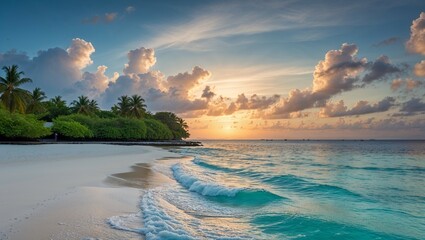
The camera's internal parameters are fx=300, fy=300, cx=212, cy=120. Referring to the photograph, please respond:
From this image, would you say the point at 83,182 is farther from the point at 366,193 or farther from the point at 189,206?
the point at 366,193

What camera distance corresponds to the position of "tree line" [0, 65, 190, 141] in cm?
4343

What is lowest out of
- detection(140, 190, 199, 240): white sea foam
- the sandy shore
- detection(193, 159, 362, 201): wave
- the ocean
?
detection(193, 159, 362, 201): wave

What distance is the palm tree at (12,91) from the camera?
47.2 m

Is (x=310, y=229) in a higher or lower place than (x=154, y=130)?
lower

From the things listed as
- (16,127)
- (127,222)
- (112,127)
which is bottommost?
(127,222)

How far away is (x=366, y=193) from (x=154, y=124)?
8049 cm

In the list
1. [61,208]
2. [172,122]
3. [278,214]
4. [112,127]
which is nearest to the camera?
[61,208]

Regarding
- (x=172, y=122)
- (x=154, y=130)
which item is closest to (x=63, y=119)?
(x=154, y=130)

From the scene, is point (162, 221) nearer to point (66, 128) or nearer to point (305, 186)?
point (305, 186)

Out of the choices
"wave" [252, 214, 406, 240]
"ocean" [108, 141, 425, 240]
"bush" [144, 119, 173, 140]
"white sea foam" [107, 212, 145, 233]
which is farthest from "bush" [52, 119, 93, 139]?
"wave" [252, 214, 406, 240]

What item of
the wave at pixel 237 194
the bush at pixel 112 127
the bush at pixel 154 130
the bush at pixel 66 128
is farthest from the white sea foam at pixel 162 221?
the bush at pixel 154 130

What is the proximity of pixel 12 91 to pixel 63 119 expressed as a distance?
618 inches

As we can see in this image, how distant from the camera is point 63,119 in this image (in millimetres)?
62844

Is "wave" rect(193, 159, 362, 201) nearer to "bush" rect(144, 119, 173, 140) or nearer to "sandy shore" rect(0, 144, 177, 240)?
"sandy shore" rect(0, 144, 177, 240)
